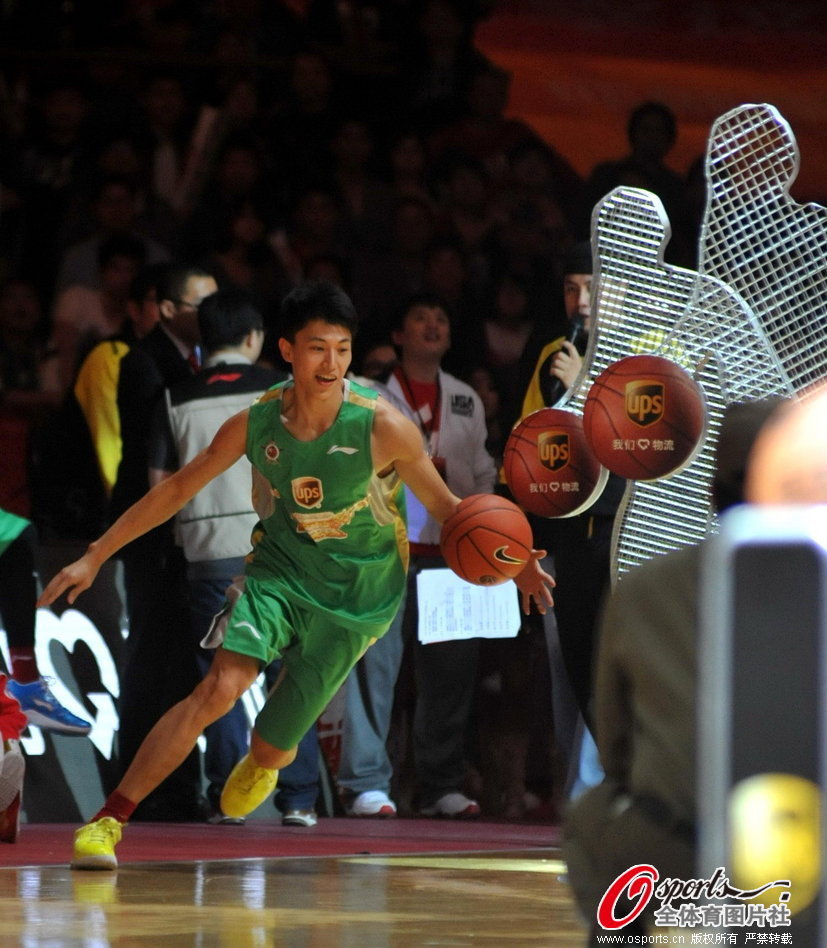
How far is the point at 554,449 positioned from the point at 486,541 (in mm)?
487

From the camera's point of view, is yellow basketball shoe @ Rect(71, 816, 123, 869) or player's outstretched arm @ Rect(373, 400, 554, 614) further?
player's outstretched arm @ Rect(373, 400, 554, 614)

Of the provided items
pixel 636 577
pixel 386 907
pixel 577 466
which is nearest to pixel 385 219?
pixel 577 466

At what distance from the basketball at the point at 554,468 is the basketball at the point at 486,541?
8.1 inches

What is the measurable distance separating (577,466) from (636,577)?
3484 millimetres

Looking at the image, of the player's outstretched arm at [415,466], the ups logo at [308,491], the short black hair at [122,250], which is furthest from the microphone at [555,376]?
the short black hair at [122,250]

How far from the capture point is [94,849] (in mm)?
6238

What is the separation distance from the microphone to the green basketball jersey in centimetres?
124

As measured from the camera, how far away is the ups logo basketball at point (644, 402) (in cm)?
636

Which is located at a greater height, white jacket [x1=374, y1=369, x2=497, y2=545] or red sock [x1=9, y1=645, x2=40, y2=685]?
white jacket [x1=374, y1=369, x2=497, y2=545]

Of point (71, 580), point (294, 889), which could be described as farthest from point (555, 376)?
point (294, 889)

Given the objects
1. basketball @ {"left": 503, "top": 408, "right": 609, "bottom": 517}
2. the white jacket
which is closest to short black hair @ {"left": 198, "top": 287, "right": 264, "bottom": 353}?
the white jacket

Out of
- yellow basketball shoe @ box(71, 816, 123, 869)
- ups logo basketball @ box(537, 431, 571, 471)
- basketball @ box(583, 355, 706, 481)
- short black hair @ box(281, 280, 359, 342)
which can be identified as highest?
short black hair @ box(281, 280, 359, 342)

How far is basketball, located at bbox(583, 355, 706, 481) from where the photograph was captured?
251 inches

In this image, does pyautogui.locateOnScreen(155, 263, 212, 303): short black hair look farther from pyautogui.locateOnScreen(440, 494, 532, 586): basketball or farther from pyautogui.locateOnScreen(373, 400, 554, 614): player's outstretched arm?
pyautogui.locateOnScreen(440, 494, 532, 586): basketball
